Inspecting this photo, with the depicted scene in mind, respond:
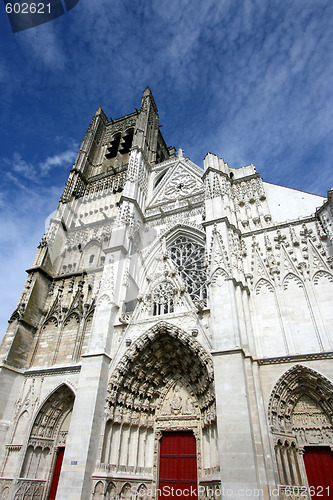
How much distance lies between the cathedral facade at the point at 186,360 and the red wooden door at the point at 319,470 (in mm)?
28

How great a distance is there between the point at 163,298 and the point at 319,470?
5.26m

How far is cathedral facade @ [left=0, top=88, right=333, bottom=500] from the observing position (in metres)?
6.42

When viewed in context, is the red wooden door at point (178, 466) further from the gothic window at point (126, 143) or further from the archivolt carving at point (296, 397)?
the gothic window at point (126, 143)

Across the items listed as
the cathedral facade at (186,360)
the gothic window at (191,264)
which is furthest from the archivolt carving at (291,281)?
the gothic window at (191,264)

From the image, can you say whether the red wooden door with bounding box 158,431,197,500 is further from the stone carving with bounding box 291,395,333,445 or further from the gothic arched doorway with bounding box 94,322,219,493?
the stone carving with bounding box 291,395,333,445

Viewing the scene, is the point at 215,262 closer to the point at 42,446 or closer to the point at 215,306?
the point at 215,306

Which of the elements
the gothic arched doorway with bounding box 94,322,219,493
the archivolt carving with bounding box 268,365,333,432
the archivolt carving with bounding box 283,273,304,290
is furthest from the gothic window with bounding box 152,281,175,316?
the archivolt carving with bounding box 268,365,333,432

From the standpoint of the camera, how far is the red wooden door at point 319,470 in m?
5.99

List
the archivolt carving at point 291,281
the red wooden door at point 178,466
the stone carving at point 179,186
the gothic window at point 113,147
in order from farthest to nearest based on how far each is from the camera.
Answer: the gothic window at point 113,147
the stone carving at point 179,186
the archivolt carving at point 291,281
the red wooden door at point 178,466

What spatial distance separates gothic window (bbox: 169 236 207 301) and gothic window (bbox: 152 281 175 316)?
0.94 meters

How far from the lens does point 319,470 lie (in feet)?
20.4

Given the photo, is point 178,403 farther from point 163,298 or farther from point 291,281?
point 291,281

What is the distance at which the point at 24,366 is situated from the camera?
1000 cm

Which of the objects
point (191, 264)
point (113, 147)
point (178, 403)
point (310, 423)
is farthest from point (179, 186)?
point (310, 423)
